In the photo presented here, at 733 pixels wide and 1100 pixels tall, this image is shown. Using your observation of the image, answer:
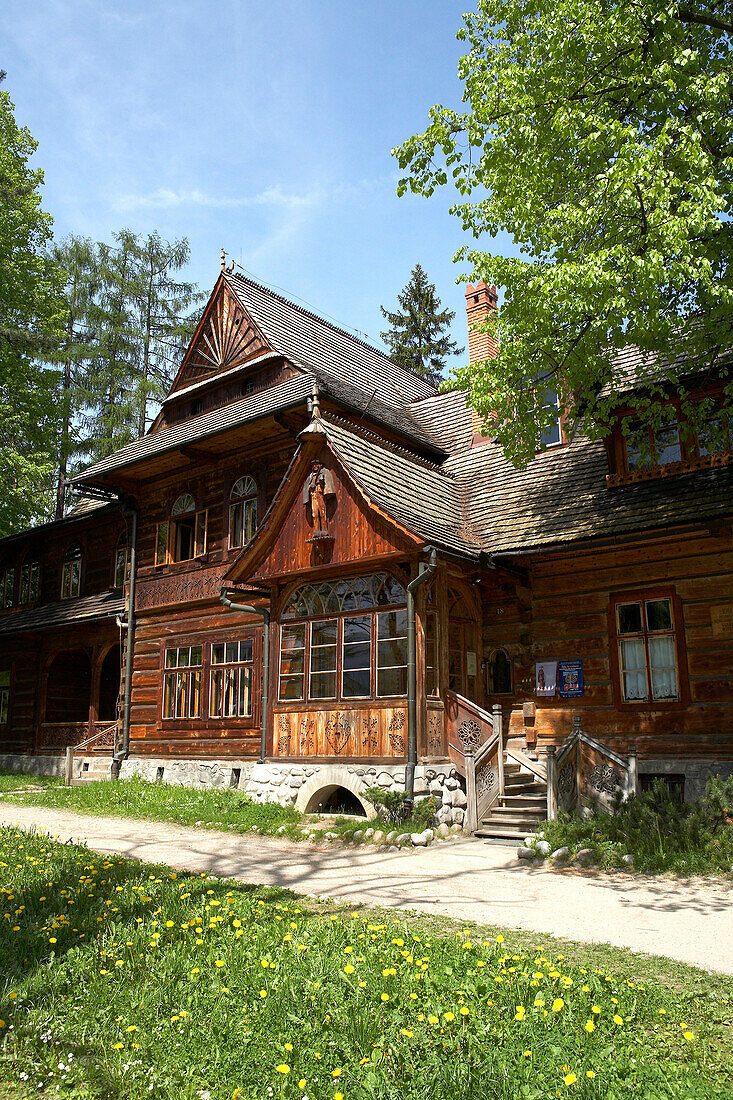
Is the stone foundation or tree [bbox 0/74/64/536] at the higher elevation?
tree [bbox 0/74/64/536]

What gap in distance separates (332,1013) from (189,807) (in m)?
11.9

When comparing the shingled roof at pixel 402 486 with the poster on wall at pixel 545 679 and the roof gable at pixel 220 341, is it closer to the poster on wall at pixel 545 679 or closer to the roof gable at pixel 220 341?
the poster on wall at pixel 545 679

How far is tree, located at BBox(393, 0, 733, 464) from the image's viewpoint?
1027cm

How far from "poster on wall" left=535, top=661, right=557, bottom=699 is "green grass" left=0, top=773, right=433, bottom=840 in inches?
144

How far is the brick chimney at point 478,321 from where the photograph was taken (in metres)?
20.1

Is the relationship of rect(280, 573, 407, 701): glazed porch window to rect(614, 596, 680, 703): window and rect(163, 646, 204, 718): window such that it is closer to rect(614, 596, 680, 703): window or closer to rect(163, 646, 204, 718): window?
rect(614, 596, 680, 703): window

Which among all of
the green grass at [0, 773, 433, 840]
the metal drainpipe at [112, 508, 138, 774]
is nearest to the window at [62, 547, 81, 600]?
the metal drainpipe at [112, 508, 138, 774]

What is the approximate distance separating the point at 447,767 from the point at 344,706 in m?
2.18

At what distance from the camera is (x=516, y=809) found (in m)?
12.9

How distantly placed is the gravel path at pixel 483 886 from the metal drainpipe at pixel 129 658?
9206 mm

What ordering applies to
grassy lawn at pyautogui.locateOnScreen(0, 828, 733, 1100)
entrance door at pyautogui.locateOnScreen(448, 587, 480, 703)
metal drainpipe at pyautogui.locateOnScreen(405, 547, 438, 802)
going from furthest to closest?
1. entrance door at pyautogui.locateOnScreen(448, 587, 480, 703)
2. metal drainpipe at pyautogui.locateOnScreen(405, 547, 438, 802)
3. grassy lawn at pyautogui.locateOnScreen(0, 828, 733, 1100)

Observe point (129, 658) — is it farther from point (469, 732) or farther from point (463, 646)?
point (469, 732)

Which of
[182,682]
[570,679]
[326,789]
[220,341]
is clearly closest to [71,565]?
[182,682]

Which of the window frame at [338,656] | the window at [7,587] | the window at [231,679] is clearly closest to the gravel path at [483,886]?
the window frame at [338,656]
